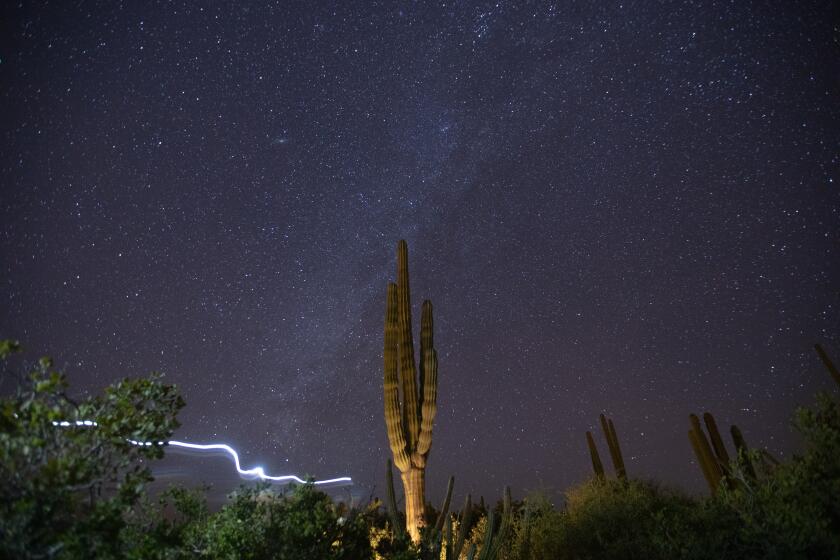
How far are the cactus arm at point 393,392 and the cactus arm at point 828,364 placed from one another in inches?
518

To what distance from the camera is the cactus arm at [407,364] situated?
10094 mm

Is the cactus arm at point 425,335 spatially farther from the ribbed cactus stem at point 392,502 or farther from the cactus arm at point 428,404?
the ribbed cactus stem at point 392,502

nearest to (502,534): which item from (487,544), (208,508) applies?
(487,544)

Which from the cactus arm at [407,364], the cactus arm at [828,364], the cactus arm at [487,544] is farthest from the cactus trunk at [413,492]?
the cactus arm at [828,364]

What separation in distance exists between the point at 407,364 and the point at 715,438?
28.5ft

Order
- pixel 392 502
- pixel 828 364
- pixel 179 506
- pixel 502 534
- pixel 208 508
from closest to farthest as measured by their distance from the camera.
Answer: pixel 179 506 → pixel 208 508 → pixel 502 534 → pixel 392 502 → pixel 828 364

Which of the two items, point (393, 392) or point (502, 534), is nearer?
point (502, 534)

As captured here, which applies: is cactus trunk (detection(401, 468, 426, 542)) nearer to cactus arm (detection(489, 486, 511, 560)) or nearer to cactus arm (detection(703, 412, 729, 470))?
cactus arm (detection(489, 486, 511, 560))

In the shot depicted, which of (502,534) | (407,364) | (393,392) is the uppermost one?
(407,364)

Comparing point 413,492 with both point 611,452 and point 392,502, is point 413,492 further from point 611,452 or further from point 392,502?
point 611,452

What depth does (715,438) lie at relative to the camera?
39.9 feet

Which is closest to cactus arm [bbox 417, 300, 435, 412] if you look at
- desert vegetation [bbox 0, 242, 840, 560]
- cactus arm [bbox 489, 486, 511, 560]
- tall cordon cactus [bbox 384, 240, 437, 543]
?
tall cordon cactus [bbox 384, 240, 437, 543]

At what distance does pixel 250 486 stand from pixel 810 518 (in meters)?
6.18

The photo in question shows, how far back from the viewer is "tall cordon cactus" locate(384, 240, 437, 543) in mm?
9820
